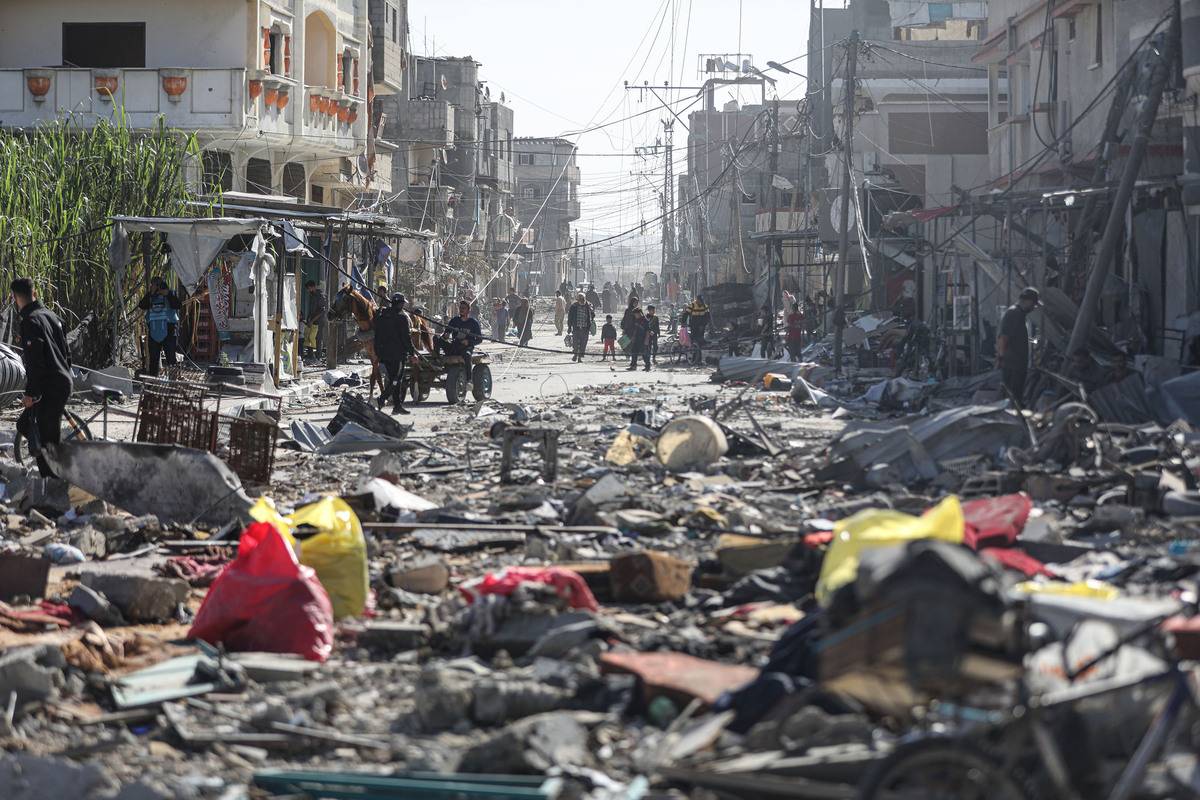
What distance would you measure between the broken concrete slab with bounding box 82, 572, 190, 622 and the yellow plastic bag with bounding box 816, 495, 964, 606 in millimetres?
4062

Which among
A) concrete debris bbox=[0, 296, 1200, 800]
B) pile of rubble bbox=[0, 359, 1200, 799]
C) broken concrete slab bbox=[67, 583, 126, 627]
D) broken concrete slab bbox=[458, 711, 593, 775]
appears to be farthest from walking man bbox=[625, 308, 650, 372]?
broken concrete slab bbox=[458, 711, 593, 775]

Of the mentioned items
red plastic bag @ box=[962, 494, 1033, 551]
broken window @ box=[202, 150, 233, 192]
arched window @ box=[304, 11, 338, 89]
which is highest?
arched window @ box=[304, 11, 338, 89]

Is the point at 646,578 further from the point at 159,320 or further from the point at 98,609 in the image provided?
the point at 159,320

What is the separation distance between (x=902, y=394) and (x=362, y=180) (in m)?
25.5

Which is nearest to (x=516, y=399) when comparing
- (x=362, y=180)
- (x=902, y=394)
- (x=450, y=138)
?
(x=902, y=394)

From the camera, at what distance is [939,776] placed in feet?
14.0

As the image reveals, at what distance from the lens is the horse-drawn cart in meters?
22.3

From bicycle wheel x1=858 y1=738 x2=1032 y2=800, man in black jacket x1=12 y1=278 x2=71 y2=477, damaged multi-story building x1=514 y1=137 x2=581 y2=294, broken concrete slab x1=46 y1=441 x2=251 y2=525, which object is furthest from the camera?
damaged multi-story building x1=514 y1=137 x2=581 y2=294

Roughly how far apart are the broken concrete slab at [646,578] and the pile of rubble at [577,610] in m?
0.01

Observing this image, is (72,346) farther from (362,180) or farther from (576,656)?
(362,180)

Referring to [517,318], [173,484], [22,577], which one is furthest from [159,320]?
[517,318]

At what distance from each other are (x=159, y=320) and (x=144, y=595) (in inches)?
572

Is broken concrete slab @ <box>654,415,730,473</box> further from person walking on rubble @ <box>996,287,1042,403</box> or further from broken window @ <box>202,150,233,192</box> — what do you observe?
broken window @ <box>202,150,233,192</box>

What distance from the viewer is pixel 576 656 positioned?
7008 millimetres
